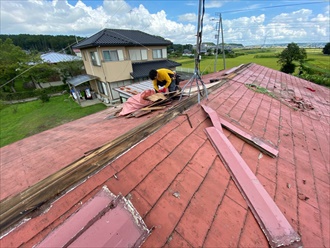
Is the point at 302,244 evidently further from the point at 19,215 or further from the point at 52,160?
the point at 52,160

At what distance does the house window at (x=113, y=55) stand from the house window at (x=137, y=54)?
5.03ft

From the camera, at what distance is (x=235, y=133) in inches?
105

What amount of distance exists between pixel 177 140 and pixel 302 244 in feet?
5.42

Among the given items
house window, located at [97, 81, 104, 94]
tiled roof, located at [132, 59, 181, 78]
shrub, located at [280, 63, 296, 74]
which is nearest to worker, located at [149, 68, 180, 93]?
tiled roof, located at [132, 59, 181, 78]

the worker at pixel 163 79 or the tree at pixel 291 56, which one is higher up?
the worker at pixel 163 79

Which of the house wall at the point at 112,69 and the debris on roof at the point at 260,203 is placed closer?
the debris on roof at the point at 260,203

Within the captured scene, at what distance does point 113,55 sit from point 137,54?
133 inches

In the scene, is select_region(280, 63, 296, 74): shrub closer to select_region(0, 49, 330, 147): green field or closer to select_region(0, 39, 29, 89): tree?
select_region(0, 49, 330, 147): green field

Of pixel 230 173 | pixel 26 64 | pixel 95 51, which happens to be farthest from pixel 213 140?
pixel 26 64

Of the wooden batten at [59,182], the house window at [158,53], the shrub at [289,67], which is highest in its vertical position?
the house window at [158,53]

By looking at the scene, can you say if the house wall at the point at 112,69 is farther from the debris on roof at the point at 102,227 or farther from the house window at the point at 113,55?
the debris on roof at the point at 102,227

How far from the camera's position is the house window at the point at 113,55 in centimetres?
1509

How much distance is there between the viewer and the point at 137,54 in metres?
17.9

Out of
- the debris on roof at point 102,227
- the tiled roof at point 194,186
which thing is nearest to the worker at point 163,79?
the tiled roof at point 194,186
